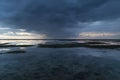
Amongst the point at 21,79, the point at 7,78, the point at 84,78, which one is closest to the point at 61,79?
the point at 84,78

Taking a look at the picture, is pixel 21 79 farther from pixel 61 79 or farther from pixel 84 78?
pixel 84 78

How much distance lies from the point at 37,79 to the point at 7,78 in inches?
140

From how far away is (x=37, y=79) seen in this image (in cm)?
1712

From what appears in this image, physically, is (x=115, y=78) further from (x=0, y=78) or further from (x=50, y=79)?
(x=0, y=78)

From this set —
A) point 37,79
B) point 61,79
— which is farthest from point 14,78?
point 61,79

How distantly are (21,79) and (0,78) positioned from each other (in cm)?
254

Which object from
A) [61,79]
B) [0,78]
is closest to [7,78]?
[0,78]

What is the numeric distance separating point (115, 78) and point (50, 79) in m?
7.64

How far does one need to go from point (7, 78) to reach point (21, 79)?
5.98 ft

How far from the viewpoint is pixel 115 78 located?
17.7 metres

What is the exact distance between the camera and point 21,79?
1700cm

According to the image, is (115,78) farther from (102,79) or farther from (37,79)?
(37,79)

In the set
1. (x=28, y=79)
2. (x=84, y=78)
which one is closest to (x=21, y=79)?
(x=28, y=79)

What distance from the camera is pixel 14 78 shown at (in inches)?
691
